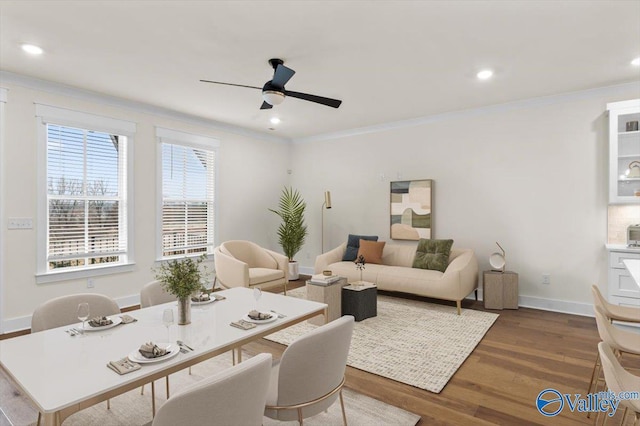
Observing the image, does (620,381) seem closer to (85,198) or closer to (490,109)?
(490,109)

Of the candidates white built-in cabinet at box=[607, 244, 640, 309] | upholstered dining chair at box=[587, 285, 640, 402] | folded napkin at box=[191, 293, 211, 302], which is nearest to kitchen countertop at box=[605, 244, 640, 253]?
white built-in cabinet at box=[607, 244, 640, 309]

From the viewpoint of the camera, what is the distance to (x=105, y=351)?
1621 mm

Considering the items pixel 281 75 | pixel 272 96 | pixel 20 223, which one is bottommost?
pixel 20 223

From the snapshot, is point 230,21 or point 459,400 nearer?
point 459,400

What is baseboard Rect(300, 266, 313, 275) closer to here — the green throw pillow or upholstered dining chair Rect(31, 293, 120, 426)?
the green throw pillow

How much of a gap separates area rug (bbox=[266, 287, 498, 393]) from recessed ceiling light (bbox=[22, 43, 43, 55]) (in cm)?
360

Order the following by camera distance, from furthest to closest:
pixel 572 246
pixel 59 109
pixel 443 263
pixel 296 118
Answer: pixel 296 118 → pixel 443 263 → pixel 572 246 → pixel 59 109

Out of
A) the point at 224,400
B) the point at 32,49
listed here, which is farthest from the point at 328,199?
the point at 224,400

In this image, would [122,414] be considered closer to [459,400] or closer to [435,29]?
[459,400]

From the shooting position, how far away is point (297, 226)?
674 cm

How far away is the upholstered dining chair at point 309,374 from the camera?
61.5 inches

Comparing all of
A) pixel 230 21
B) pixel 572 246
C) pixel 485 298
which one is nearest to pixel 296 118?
pixel 230 21

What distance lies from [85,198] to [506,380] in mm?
5032

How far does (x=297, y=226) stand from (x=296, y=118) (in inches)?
80.5
